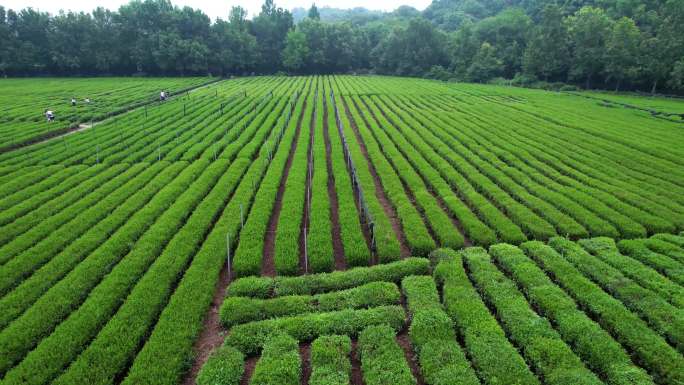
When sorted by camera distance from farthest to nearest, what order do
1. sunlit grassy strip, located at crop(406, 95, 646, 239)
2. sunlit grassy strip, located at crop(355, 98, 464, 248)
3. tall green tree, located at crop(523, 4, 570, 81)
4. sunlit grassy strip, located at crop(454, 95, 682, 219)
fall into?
tall green tree, located at crop(523, 4, 570, 81), sunlit grassy strip, located at crop(454, 95, 682, 219), sunlit grassy strip, located at crop(406, 95, 646, 239), sunlit grassy strip, located at crop(355, 98, 464, 248)

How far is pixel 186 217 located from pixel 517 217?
16254mm

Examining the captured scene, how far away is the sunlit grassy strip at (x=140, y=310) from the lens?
925 centimetres

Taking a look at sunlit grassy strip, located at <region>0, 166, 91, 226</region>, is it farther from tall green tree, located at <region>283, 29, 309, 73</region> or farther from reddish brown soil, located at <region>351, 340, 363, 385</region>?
tall green tree, located at <region>283, 29, 309, 73</region>

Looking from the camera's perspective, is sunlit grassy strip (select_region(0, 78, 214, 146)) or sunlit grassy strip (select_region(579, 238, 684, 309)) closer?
sunlit grassy strip (select_region(579, 238, 684, 309))

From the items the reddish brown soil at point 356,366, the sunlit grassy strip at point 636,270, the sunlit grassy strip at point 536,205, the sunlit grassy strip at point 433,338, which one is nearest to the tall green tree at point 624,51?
the sunlit grassy strip at point 536,205

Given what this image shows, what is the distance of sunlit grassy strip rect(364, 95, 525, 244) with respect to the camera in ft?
53.7

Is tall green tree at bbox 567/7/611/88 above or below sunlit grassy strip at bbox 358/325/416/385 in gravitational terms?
above

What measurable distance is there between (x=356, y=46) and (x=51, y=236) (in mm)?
121833

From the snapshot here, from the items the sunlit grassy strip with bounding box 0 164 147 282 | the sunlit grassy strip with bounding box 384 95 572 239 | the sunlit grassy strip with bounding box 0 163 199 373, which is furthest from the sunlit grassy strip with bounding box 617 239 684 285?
the sunlit grassy strip with bounding box 0 164 147 282

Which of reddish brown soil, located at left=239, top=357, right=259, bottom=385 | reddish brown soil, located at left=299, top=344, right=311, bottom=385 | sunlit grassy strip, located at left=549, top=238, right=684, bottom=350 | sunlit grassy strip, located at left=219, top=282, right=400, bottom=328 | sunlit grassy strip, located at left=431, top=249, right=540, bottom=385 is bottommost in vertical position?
reddish brown soil, located at left=239, top=357, right=259, bottom=385

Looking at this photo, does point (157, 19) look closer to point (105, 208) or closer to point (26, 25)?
point (26, 25)

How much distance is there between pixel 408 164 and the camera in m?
25.6

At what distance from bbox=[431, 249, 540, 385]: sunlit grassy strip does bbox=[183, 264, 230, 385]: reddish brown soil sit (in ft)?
Result: 23.6

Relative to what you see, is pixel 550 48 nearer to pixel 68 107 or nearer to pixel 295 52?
pixel 295 52
